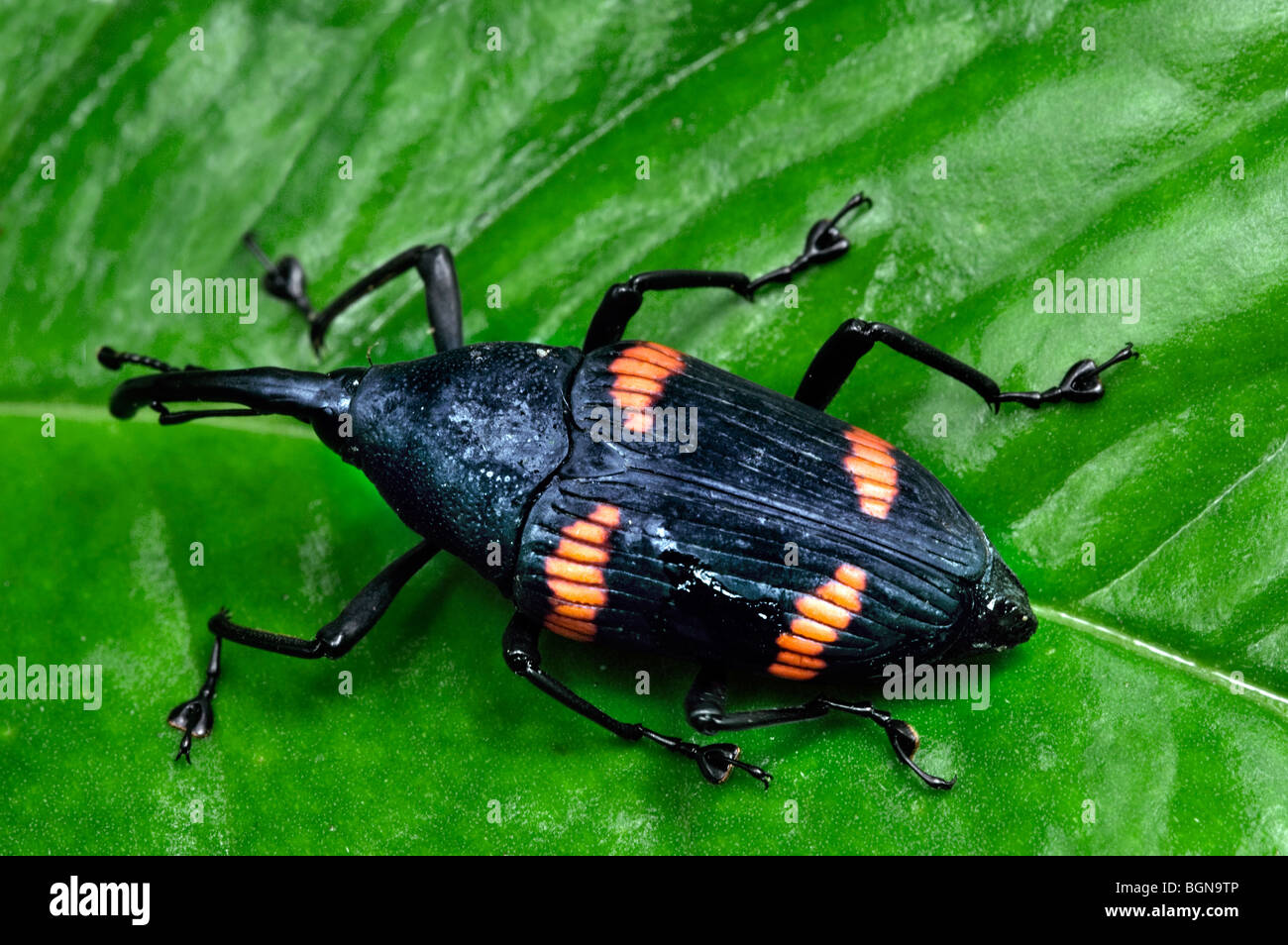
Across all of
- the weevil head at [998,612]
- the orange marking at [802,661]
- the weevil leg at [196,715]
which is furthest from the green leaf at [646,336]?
the orange marking at [802,661]

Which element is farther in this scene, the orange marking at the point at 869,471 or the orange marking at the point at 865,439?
the orange marking at the point at 865,439

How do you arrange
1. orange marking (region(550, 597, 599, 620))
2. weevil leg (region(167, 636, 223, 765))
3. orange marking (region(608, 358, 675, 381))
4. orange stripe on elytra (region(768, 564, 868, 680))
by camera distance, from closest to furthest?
1. orange stripe on elytra (region(768, 564, 868, 680))
2. orange marking (region(550, 597, 599, 620))
3. orange marking (region(608, 358, 675, 381))
4. weevil leg (region(167, 636, 223, 765))

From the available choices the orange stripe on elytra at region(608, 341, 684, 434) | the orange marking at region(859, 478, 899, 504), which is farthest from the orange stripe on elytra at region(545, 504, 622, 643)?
the orange marking at region(859, 478, 899, 504)

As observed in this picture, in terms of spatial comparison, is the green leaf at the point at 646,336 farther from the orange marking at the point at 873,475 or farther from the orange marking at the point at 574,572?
the orange marking at the point at 574,572

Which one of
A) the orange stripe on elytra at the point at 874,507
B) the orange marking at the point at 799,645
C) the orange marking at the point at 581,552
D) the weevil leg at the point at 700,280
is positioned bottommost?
the orange marking at the point at 799,645

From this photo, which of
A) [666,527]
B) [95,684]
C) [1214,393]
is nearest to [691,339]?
[666,527]

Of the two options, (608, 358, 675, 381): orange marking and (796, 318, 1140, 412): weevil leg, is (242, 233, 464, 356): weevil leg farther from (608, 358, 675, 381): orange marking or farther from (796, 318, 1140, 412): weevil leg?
(796, 318, 1140, 412): weevil leg
